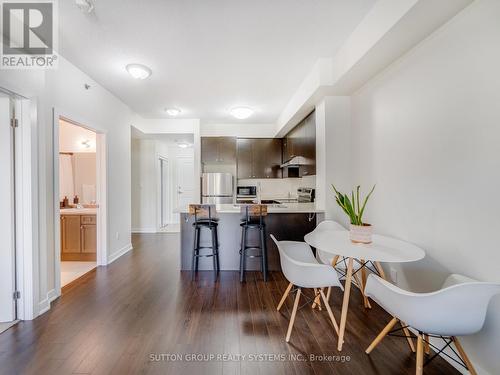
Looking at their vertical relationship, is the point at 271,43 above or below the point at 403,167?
above

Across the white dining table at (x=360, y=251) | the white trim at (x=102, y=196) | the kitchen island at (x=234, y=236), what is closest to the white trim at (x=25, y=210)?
the white trim at (x=102, y=196)

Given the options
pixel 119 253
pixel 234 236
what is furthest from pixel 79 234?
pixel 234 236

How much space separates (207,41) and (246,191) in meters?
3.62

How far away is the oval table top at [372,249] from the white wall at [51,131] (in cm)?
268

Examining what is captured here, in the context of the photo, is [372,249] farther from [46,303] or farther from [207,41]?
[46,303]

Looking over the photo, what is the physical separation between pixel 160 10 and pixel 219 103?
2.25 metres

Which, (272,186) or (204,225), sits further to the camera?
(272,186)

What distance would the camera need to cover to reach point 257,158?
219 inches

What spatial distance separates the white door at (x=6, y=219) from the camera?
2.07 m

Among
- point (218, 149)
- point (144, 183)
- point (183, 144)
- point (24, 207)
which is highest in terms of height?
point (183, 144)

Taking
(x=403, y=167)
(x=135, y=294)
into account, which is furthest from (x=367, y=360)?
(x=135, y=294)

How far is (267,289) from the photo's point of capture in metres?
2.84

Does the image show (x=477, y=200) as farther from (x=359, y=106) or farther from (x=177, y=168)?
(x=177, y=168)

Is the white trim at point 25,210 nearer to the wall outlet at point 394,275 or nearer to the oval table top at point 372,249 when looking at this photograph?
the oval table top at point 372,249
